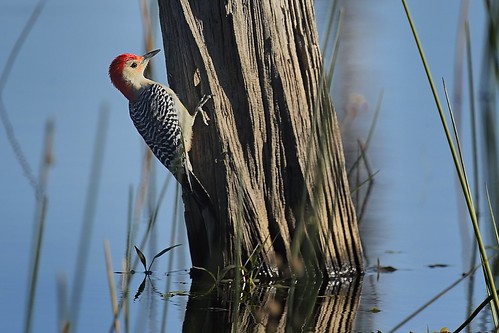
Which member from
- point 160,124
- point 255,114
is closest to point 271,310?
point 255,114

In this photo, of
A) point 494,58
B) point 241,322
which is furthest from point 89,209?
point 241,322

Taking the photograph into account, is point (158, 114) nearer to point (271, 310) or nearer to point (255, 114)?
point (255, 114)

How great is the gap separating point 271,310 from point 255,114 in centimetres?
75

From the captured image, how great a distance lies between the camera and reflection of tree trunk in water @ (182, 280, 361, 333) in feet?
10.6

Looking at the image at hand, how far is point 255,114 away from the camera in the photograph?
147 inches

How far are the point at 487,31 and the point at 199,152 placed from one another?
2340 mm

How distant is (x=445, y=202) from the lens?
483 cm

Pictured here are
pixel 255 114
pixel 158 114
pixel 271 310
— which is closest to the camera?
pixel 271 310

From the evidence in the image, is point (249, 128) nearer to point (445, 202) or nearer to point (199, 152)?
point (199, 152)

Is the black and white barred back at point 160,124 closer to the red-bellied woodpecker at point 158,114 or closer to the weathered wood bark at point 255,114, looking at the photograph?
the red-bellied woodpecker at point 158,114

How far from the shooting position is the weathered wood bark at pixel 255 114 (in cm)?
369

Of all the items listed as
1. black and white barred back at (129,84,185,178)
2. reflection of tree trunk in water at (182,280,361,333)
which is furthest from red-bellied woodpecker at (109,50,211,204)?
reflection of tree trunk in water at (182,280,361,333)

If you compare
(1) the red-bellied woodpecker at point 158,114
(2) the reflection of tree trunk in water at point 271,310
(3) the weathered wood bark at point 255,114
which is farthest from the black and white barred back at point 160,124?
(2) the reflection of tree trunk in water at point 271,310

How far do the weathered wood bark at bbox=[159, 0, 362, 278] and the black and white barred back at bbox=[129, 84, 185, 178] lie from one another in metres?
0.34
